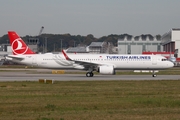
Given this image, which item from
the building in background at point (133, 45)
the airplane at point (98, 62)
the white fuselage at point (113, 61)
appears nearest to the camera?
the airplane at point (98, 62)

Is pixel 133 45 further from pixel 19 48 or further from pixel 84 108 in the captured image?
pixel 84 108

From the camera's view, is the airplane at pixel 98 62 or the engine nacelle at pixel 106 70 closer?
the engine nacelle at pixel 106 70

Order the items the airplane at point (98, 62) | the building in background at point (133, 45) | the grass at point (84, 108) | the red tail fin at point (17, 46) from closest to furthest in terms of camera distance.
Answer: the grass at point (84, 108), the airplane at point (98, 62), the red tail fin at point (17, 46), the building in background at point (133, 45)

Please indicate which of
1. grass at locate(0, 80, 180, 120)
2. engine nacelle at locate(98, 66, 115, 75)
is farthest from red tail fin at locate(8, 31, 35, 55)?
grass at locate(0, 80, 180, 120)

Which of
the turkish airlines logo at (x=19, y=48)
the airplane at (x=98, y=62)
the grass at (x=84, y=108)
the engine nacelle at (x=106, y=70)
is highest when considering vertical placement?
the turkish airlines logo at (x=19, y=48)

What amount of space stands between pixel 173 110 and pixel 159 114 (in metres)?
1.49

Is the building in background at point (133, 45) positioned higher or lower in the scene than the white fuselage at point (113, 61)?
higher

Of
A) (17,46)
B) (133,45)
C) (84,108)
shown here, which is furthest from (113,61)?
(133,45)

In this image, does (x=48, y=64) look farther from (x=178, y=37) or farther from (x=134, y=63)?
(x=178, y=37)

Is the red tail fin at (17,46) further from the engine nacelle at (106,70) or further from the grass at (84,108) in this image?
the grass at (84,108)

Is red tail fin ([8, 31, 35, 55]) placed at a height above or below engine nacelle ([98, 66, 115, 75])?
above

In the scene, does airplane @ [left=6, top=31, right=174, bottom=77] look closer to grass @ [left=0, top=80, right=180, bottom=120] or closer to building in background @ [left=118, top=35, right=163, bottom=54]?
grass @ [left=0, top=80, right=180, bottom=120]

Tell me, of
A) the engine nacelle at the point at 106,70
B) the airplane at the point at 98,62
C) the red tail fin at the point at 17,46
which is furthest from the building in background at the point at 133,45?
the engine nacelle at the point at 106,70

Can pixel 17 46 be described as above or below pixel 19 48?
above
